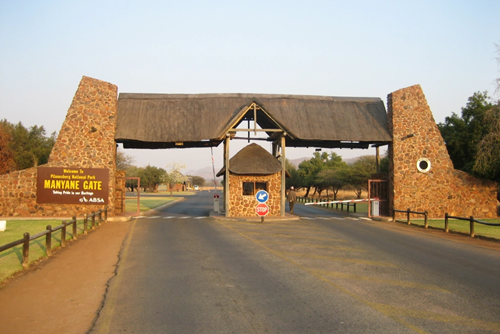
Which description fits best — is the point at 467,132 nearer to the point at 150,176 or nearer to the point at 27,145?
the point at 27,145

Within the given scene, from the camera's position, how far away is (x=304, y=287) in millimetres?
9023

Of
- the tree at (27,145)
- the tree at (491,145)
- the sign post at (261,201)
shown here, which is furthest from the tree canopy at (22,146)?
the tree at (491,145)

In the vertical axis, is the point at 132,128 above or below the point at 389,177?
above

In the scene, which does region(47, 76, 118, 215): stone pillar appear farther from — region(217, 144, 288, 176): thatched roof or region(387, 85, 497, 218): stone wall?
region(387, 85, 497, 218): stone wall

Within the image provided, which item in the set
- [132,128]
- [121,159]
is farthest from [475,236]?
[121,159]

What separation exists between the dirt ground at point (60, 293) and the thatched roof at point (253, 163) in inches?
494

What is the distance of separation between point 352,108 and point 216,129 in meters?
9.26

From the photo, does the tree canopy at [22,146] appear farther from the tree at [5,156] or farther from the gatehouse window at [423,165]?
the gatehouse window at [423,165]

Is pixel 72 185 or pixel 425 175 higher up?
pixel 425 175

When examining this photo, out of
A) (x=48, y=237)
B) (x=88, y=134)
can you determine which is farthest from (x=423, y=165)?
(x=48, y=237)

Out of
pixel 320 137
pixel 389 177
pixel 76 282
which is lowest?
pixel 76 282

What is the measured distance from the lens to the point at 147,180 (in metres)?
102

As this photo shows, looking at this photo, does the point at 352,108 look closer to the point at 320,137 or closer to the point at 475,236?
the point at 320,137

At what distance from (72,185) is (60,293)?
17893mm
